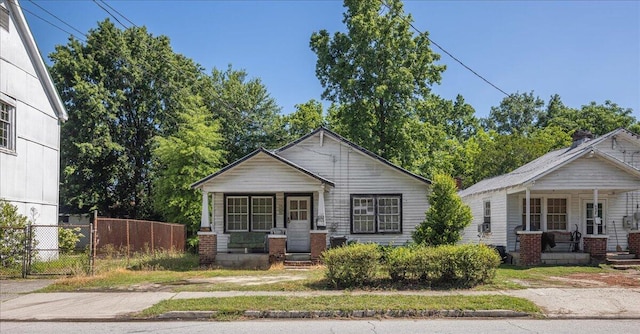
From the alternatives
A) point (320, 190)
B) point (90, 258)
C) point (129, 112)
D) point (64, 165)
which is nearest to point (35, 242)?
point (90, 258)

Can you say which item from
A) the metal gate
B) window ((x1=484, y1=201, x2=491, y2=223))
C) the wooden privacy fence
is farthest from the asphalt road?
window ((x1=484, y1=201, x2=491, y2=223))

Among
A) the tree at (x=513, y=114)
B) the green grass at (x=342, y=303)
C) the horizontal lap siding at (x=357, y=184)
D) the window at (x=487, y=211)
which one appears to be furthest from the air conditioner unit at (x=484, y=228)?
the tree at (x=513, y=114)

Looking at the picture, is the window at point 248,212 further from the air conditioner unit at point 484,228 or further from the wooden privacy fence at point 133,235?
the air conditioner unit at point 484,228

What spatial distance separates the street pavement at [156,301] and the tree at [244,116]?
2544 centimetres

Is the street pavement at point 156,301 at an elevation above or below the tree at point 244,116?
below

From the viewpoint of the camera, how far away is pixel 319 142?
22484mm

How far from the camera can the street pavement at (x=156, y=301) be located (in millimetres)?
10812

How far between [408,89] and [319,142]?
426 inches

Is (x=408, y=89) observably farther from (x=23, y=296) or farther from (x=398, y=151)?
(x=23, y=296)

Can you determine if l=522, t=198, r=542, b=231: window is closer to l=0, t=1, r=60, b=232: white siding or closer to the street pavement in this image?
the street pavement

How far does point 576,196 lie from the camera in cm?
2209

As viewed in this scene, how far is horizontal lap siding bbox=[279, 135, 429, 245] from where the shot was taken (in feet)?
71.9

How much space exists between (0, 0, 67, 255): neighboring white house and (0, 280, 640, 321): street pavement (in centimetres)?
616

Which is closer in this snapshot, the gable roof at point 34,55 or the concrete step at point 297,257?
the concrete step at point 297,257
